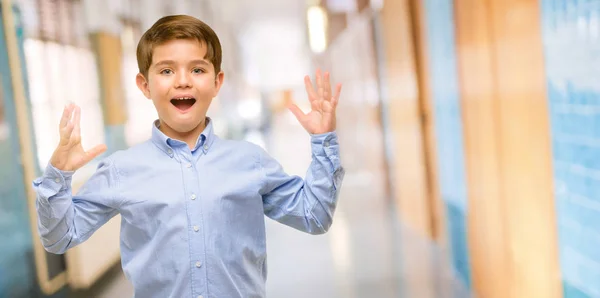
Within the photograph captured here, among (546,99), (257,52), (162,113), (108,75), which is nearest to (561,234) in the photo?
(546,99)

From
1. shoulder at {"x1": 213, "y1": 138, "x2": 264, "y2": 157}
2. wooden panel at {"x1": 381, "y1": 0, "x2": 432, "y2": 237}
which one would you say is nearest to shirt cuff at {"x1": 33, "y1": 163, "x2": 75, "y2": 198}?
shoulder at {"x1": 213, "y1": 138, "x2": 264, "y2": 157}

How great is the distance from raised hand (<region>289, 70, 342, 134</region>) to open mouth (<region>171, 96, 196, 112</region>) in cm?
22

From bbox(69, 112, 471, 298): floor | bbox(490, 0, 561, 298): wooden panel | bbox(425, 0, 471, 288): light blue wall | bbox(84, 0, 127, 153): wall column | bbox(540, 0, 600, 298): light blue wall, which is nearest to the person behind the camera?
bbox(540, 0, 600, 298): light blue wall

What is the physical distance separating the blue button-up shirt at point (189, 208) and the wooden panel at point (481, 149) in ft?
5.27

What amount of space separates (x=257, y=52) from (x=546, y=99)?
1474 cm

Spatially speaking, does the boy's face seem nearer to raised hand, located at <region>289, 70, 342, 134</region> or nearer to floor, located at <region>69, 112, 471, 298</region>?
raised hand, located at <region>289, 70, 342, 134</region>

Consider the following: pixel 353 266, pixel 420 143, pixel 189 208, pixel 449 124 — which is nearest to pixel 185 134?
pixel 189 208

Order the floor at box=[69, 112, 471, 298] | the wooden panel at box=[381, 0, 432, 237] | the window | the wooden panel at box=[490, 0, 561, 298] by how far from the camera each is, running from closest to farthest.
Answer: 1. the wooden panel at box=[490, 0, 561, 298]
2. the window
3. the floor at box=[69, 112, 471, 298]
4. the wooden panel at box=[381, 0, 432, 237]

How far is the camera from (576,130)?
194 centimetres

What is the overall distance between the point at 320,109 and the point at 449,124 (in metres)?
2.58

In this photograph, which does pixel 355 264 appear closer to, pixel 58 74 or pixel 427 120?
pixel 427 120

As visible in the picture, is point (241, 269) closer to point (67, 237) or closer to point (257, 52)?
point (67, 237)

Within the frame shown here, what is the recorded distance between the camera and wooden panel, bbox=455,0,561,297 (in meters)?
2.28

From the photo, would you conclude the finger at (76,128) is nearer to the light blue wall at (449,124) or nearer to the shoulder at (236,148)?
the shoulder at (236,148)
